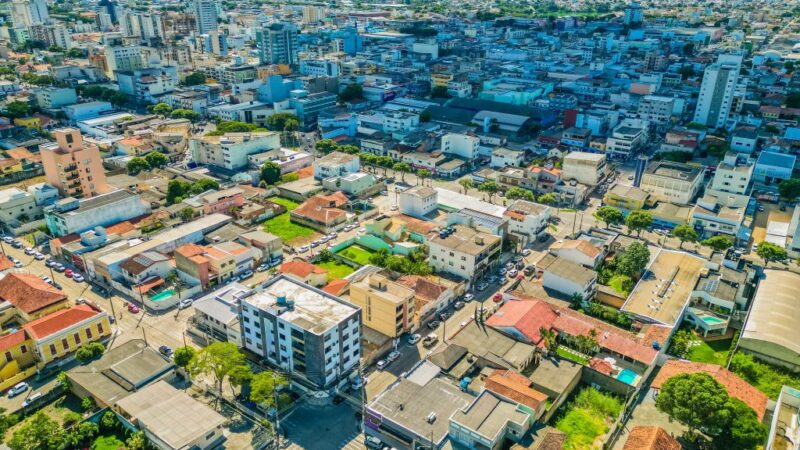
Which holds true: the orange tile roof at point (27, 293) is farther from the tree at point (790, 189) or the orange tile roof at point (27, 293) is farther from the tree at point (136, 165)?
the tree at point (790, 189)

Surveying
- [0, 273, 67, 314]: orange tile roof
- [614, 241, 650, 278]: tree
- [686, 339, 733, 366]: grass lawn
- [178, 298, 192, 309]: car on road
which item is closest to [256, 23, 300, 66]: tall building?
[178, 298, 192, 309]: car on road

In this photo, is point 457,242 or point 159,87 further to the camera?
point 159,87

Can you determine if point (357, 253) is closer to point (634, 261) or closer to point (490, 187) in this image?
point (490, 187)

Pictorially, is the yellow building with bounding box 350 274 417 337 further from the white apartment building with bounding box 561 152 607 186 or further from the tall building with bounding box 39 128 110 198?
the tall building with bounding box 39 128 110 198

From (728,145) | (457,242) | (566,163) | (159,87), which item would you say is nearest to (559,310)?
(457,242)

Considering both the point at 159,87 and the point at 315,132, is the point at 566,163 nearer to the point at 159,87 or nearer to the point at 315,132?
the point at 315,132
